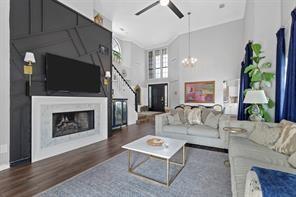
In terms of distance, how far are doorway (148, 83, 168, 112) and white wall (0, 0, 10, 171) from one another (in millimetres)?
8204

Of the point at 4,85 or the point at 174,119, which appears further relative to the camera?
the point at 174,119

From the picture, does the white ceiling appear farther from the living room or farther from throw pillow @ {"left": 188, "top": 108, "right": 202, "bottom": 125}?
throw pillow @ {"left": 188, "top": 108, "right": 202, "bottom": 125}

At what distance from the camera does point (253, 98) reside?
2908 millimetres

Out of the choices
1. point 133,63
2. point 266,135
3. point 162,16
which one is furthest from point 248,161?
point 133,63

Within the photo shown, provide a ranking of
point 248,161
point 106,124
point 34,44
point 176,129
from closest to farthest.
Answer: point 248,161 < point 34,44 < point 176,129 < point 106,124

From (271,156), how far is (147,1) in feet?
18.3

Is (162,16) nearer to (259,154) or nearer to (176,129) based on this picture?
(176,129)

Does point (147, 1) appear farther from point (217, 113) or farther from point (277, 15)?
point (217, 113)

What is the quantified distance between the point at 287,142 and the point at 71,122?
3967mm

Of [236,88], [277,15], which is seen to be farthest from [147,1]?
[236,88]

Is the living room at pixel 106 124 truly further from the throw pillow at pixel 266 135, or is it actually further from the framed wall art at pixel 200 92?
the framed wall art at pixel 200 92

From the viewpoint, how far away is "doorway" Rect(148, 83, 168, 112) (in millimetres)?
10007

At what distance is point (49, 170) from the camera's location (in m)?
2.46

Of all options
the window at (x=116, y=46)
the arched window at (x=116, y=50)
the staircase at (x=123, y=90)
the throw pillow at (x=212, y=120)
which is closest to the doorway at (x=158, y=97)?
the arched window at (x=116, y=50)
